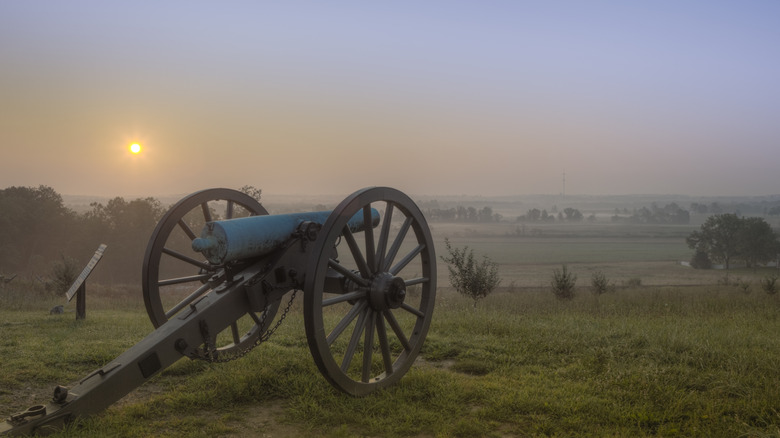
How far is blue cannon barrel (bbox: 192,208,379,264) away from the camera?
4863 mm

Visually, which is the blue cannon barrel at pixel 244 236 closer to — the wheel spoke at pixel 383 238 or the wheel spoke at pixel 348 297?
the wheel spoke at pixel 383 238

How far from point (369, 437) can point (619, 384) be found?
8.66 ft

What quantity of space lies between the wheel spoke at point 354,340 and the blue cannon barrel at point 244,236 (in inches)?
38.4

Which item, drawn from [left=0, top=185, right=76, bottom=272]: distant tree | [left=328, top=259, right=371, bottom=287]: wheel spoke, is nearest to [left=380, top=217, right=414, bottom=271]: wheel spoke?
[left=328, top=259, right=371, bottom=287]: wheel spoke

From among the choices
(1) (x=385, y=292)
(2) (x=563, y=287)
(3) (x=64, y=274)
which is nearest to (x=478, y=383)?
(1) (x=385, y=292)

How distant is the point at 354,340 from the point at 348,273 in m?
0.60

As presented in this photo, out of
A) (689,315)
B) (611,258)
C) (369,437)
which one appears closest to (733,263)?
(611,258)

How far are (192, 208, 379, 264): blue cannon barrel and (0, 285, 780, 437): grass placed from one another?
141 cm

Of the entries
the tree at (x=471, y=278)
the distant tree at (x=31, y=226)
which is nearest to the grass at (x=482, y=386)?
the tree at (x=471, y=278)

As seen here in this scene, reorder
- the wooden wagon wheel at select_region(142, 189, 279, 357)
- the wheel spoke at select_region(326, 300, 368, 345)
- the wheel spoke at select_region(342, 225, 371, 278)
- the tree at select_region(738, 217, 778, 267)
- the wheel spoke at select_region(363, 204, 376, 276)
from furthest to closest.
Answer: the tree at select_region(738, 217, 778, 267), the wooden wagon wheel at select_region(142, 189, 279, 357), the wheel spoke at select_region(363, 204, 376, 276), the wheel spoke at select_region(342, 225, 371, 278), the wheel spoke at select_region(326, 300, 368, 345)

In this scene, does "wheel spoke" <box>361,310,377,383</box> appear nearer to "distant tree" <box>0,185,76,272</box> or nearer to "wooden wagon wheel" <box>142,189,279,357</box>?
"wooden wagon wheel" <box>142,189,279,357</box>

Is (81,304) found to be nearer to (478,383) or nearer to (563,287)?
(478,383)

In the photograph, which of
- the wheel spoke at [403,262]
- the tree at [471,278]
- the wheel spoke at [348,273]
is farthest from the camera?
the tree at [471,278]

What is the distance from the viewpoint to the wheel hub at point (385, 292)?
17.3 ft
